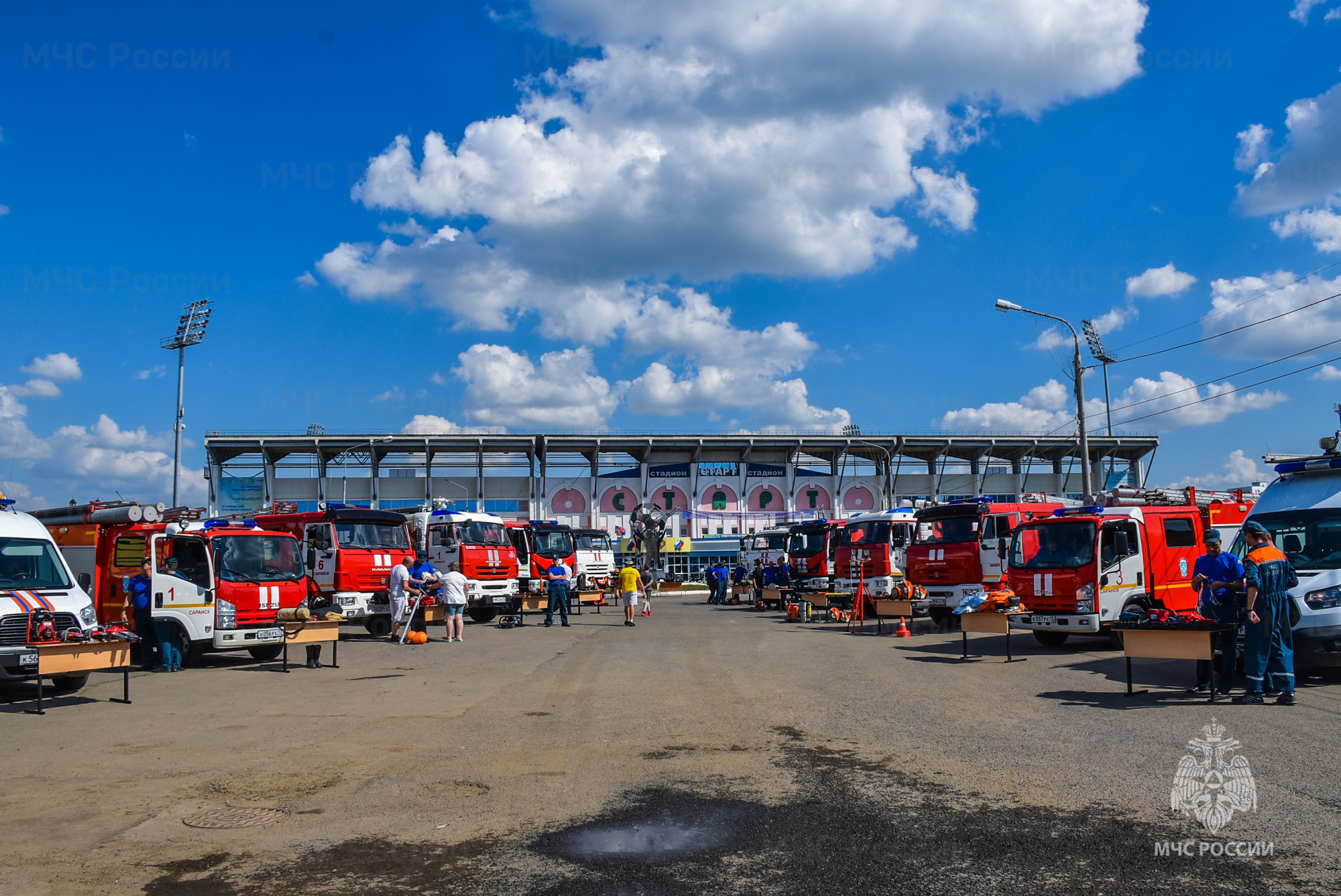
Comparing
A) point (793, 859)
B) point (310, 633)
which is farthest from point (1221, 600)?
point (310, 633)

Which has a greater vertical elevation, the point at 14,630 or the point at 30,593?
the point at 30,593

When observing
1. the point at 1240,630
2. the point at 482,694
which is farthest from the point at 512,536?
the point at 1240,630

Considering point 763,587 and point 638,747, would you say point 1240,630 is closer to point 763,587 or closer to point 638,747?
point 638,747

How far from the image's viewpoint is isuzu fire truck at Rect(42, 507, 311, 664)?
47.8 feet

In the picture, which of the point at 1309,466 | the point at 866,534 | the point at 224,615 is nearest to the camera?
the point at 1309,466

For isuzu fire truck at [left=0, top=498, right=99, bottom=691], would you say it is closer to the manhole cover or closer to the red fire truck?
the manhole cover

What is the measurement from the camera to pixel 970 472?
68938mm

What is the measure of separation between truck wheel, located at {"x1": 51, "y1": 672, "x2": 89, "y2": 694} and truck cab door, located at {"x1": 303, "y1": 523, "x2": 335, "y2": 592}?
28.0ft

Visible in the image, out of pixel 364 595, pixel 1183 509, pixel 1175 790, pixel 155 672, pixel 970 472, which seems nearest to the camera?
pixel 1175 790

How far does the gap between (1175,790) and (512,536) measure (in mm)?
21704

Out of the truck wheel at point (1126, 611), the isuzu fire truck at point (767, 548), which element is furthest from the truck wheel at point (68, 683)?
the isuzu fire truck at point (767, 548)

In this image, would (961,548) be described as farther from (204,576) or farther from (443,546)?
(204,576)

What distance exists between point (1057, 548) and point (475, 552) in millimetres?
14895

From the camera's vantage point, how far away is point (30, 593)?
11.2 m
